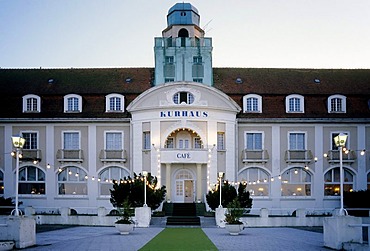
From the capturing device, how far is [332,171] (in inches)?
1900

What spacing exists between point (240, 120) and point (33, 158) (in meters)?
15.9

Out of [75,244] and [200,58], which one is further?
[200,58]

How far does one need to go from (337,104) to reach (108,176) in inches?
724

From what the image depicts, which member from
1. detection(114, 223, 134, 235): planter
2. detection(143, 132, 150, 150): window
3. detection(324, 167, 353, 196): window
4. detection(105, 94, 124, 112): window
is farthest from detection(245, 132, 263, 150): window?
detection(114, 223, 134, 235): planter

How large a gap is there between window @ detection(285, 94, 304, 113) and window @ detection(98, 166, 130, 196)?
13.4 meters

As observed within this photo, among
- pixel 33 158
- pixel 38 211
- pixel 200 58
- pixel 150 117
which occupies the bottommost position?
pixel 38 211

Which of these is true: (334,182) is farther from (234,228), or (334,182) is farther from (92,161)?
(234,228)

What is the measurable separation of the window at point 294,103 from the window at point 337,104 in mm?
2112

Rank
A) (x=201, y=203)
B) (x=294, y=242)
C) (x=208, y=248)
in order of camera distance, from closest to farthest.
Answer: (x=208, y=248) → (x=294, y=242) → (x=201, y=203)

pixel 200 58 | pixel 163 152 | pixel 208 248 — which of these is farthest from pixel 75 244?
pixel 200 58

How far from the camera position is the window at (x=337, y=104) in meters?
47.9

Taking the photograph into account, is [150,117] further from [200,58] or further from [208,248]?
[208,248]

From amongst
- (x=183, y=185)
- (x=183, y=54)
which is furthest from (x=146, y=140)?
(x=183, y=54)

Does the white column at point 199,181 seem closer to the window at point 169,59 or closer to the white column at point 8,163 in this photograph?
the window at point 169,59
